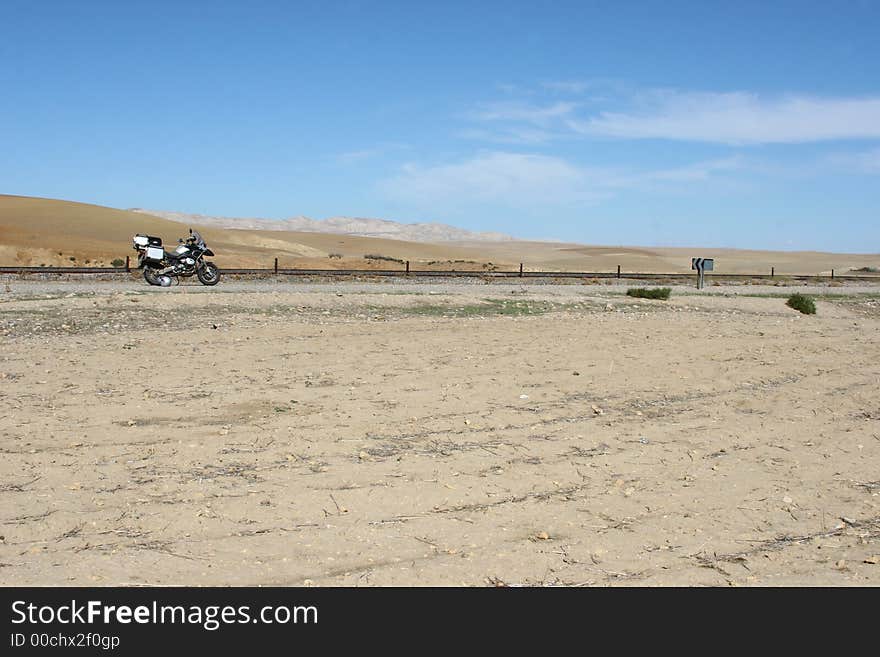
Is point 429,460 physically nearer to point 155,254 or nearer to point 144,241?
point 155,254

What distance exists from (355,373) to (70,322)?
7.00 metres

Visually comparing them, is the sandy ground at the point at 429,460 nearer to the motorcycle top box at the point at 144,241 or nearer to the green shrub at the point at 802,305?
the green shrub at the point at 802,305

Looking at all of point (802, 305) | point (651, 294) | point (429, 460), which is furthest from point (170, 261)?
point (429, 460)

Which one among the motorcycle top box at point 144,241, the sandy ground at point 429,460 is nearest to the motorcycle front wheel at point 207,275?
the motorcycle top box at point 144,241

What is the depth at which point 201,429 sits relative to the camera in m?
8.59

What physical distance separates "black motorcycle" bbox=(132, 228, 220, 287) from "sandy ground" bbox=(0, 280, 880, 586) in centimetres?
1010

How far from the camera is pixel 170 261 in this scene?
25984 mm

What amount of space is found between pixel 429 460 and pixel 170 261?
19.9m

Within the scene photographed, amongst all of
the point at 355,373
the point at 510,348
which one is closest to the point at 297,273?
the point at 510,348

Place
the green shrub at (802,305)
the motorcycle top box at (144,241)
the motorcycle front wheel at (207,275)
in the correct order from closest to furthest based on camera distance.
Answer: the green shrub at (802,305), the motorcycle top box at (144,241), the motorcycle front wheel at (207,275)

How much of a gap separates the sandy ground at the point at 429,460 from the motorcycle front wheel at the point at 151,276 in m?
10.0

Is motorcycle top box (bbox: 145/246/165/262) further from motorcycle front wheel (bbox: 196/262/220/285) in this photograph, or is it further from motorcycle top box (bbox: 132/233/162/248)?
motorcycle front wheel (bbox: 196/262/220/285)

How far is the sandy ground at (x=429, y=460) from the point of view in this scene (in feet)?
18.5
